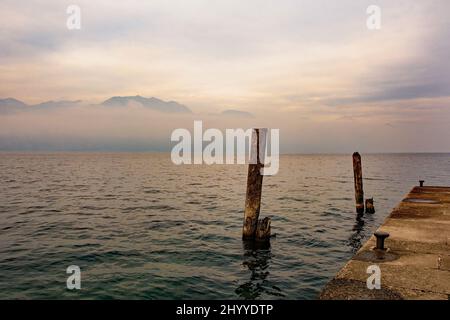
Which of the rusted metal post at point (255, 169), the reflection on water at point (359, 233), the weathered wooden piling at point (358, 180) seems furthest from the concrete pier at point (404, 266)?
the weathered wooden piling at point (358, 180)

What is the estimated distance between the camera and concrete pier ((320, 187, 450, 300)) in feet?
16.3

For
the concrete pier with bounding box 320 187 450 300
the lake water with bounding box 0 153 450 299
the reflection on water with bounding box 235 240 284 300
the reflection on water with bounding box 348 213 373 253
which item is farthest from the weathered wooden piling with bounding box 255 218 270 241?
the concrete pier with bounding box 320 187 450 300

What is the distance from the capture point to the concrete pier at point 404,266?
498 cm

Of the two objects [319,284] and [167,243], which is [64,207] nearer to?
[167,243]

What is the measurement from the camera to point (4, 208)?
805 inches

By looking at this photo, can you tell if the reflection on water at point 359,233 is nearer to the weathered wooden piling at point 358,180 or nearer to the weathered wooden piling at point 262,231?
the weathered wooden piling at point 358,180

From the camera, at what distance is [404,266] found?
6.14 meters

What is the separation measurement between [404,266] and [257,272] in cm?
424

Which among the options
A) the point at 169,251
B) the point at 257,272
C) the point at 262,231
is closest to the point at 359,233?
the point at 262,231

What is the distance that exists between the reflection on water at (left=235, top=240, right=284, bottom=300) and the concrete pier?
2553mm

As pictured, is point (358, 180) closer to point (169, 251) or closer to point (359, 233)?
point (359, 233)

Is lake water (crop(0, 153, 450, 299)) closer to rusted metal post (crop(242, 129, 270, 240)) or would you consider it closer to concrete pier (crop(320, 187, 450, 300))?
rusted metal post (crop(242, 129, 270, 240))
